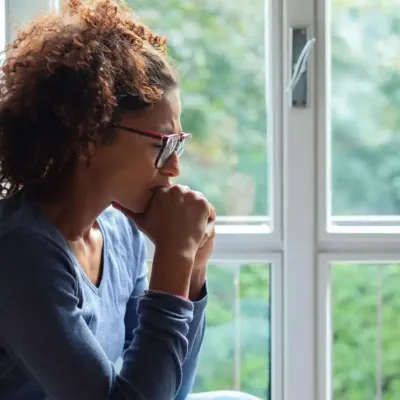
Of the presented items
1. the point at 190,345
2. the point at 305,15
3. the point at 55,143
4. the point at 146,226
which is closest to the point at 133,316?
the point at 190,345

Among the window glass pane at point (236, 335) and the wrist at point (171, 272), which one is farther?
the window glass pane at point (236, 335)

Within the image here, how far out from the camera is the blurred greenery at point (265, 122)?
1.58m

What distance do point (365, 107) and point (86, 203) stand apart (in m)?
0.80

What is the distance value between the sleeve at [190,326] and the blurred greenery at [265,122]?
38 centimetres

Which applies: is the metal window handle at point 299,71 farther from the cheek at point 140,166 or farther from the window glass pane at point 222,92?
the cheek at point 140,166

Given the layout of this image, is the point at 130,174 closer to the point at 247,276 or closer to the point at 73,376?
the point at 73,376

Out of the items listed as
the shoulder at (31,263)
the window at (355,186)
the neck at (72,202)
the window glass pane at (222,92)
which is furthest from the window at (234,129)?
the shoulder at (31,263)

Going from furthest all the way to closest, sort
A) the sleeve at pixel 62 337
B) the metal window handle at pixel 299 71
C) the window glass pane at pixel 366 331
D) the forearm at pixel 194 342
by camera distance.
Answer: the window glass pane at pixel 366 331 < the metal window handle at pixel 299 71 < the forearm at pixel 194 342 < the sleeve at pixel 62 337

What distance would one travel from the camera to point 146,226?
3.60 ft

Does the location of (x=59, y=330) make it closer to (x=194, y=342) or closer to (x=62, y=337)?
(x=62, y=337)

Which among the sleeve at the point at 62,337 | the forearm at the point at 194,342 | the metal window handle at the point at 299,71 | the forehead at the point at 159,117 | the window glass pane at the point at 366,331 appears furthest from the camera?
the window glass pane at the point at 366,331

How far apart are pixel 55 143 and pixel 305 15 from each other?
744 millimetres

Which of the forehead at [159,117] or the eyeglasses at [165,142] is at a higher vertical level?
the forehead at [159,117]

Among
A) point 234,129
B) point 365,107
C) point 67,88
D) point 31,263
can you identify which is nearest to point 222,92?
point 234,129
